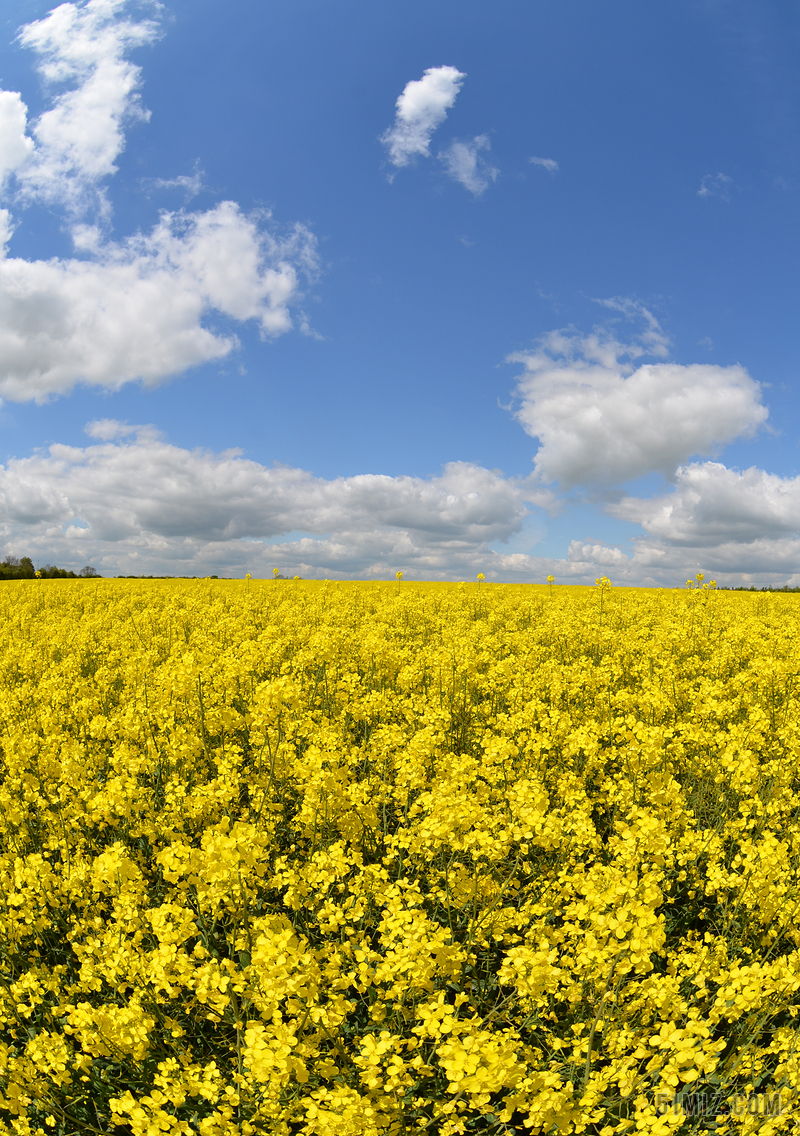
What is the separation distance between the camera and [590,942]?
3.27m

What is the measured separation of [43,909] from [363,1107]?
3367 millimetres

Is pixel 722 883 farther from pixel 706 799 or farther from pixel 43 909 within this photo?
pixel 43 909

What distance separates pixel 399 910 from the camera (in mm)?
3311

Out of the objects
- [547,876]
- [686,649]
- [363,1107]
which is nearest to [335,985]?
[363,1107]

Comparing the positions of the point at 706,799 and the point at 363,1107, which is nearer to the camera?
the point at 363,1107

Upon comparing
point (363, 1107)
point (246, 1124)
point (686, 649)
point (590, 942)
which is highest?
point (686, 649)

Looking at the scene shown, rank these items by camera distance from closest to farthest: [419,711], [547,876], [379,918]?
[379,918]
[547,876]
[419,711]

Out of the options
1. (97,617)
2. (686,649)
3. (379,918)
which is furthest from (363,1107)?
(97,617)

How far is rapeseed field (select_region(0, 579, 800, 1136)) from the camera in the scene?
2943mm

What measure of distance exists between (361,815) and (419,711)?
7.84 feet

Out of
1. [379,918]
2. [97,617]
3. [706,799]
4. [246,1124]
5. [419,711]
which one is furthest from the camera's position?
[97,617]

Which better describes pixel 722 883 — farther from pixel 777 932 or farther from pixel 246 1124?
pixel 246 1124

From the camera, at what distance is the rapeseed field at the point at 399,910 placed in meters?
2.94

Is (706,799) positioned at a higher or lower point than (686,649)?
lower
